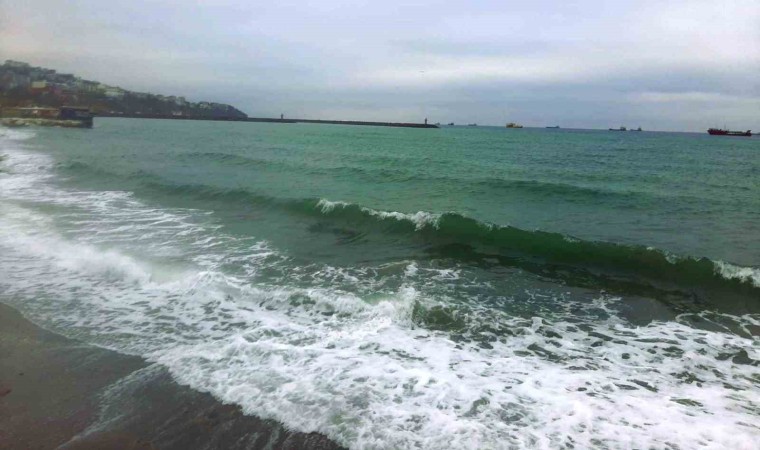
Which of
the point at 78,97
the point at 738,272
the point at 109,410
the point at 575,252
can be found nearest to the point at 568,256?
the point at 575,252

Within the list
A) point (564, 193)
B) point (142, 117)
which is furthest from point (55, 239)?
point (142, 117)

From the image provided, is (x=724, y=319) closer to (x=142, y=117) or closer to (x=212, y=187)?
(x=212, y=187)

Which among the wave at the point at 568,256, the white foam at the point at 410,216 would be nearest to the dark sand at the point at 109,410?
the wave at the point at 568,256

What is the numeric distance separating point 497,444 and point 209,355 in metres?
3.78

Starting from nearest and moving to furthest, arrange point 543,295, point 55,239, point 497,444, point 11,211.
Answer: point 497,444 < point 543,295 < point 55,239 < point 11,211

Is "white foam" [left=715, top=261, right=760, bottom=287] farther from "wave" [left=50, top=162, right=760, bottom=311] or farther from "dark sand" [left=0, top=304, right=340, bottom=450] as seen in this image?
"dark sand" [left=0, top=304, right=340, bottom=450]

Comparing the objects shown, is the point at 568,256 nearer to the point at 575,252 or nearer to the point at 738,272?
the point at 575,252

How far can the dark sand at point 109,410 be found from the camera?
416 cm

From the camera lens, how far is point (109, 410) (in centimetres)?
458

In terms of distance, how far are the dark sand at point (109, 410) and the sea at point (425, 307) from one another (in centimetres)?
24

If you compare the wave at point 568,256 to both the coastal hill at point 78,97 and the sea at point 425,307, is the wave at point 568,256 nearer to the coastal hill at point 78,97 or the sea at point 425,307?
the sea at point 425,307

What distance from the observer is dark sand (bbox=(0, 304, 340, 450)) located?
164 inches

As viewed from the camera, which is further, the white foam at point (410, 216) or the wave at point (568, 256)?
the white foam at point (410, 216)

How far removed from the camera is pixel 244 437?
4238mm
